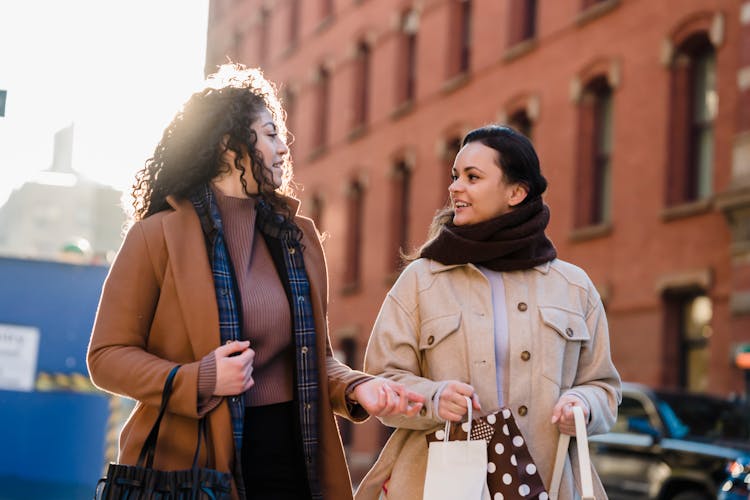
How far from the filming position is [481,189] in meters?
4.78

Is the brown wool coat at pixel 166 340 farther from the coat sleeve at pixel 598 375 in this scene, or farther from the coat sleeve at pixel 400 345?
the coat sleeve at pixel 598 375

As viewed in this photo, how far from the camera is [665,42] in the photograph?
2123cm

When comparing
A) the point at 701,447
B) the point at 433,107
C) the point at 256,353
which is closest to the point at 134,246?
the point at 256,353

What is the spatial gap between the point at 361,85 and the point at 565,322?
30.1 metres

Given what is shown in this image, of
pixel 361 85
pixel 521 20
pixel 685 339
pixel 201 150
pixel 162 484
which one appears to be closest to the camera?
pixel 162 484

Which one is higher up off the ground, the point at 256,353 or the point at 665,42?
the point at 665,42

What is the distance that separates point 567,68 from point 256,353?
20498 mm

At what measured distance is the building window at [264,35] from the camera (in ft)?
138

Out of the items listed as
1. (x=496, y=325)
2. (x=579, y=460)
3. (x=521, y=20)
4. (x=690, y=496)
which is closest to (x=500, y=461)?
(x=579, y=460)

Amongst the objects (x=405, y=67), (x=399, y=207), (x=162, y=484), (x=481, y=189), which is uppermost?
(x=405, y=67)

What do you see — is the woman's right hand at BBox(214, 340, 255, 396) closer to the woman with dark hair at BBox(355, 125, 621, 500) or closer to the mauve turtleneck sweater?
the mauve turtleneck sweater

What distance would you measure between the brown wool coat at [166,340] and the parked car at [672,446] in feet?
28.2

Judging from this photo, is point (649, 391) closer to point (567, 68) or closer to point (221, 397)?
point (221, 397)

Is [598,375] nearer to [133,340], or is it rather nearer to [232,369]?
[232,369]
